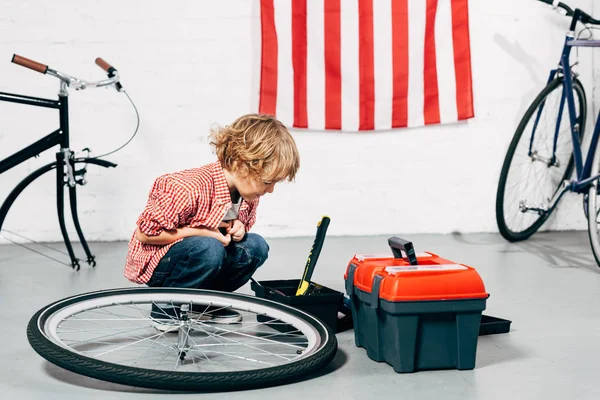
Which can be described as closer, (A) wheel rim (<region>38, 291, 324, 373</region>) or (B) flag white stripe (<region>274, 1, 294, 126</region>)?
(A) wheel rim (<region>38, 291, 324, 373</region>)

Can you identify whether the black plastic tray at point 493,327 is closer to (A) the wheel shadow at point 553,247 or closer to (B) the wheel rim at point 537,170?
(A) the wheel shadow at point 553,247

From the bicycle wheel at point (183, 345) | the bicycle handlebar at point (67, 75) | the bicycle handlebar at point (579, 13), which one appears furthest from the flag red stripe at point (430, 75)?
the bicycle wheel at point (183, 345)

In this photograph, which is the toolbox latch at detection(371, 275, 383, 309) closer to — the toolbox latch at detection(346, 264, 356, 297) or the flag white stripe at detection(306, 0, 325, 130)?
the toolbox latch at detection(346, 264, 356, 297)

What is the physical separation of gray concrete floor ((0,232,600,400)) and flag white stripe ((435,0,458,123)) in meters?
0.72

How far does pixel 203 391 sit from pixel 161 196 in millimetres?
622

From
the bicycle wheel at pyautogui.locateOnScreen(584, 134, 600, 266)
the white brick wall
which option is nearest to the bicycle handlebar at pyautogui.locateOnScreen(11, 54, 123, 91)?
the white brick wall

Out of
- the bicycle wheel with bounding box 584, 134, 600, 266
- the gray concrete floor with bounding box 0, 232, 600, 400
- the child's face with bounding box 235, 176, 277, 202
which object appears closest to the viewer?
the gray concrete floor with bounding box 0, 232, 600, 400

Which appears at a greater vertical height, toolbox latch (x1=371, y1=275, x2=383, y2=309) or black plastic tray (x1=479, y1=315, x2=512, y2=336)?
toolbox latch (x1=371, y1=275, x2=383, y2=309)

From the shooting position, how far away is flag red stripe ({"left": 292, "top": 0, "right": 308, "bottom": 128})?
4.00 m

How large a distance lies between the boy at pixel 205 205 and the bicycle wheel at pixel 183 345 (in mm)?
107

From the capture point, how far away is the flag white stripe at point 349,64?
4023 mm

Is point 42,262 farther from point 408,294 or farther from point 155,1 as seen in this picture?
point 408,294

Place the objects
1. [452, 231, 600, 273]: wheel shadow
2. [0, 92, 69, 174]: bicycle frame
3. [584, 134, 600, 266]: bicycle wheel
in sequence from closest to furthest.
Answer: [584, 134, 600, 266]: bicycle wheel < [0, 92, 69, 174]: bicycle frame < [452, 231, 600, 273]: wheel shadow

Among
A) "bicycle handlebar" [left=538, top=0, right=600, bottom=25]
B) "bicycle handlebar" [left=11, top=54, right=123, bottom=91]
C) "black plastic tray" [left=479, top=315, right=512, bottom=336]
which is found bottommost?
"black plastic tray" [left=479, top=315, right=512, bottom=336]
